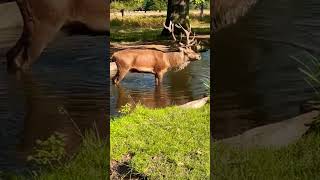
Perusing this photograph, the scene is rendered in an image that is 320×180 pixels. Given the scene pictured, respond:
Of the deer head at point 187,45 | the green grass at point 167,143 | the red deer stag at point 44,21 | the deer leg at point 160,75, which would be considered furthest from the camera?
the deer leg at point 160,75

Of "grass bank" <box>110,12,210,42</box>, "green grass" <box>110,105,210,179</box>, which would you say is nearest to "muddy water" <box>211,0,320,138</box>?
"green grass" <box>110,105,210,179</box>

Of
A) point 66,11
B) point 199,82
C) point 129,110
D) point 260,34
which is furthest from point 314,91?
point 66,11

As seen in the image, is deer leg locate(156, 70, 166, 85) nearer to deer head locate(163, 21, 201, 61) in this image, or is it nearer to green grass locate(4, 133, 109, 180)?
deer head locate(163, 21, 201, 61)

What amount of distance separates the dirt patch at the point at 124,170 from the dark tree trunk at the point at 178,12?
891 mm

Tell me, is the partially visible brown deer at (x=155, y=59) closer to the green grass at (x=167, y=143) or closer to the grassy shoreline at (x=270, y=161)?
the green grass at (x=167, y=143)

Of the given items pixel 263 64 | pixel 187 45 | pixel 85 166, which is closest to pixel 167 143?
pixel 85 166

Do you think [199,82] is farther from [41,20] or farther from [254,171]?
[41,20]

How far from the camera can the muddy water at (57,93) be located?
291 centimetres

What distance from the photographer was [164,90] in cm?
354

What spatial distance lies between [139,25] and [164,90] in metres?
0.48

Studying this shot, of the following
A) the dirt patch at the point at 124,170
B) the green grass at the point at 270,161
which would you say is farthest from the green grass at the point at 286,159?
the dirt patch at the point at 124,170

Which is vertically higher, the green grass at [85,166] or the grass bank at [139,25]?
the grass bank at [139,25]

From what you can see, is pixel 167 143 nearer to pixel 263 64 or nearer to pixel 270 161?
pixel 270 161

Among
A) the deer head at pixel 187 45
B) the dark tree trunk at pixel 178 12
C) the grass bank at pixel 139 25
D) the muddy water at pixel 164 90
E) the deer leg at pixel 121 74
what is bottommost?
the muddy water at pixel 164 90
